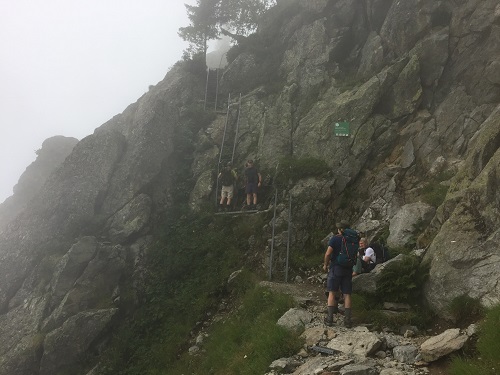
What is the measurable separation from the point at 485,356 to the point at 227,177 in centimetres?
1253

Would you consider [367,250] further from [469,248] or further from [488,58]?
[488,58]

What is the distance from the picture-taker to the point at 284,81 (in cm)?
2188

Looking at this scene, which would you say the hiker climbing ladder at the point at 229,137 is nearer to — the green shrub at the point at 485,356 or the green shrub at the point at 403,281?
the green shrub at the point at 403,281

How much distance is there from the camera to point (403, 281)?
9.16 meters

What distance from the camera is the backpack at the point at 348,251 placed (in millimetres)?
9211

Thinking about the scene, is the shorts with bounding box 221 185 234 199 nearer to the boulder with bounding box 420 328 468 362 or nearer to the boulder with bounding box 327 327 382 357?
the boulder with bounding box 327 327 382 357

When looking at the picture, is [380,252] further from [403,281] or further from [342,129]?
[342,129]

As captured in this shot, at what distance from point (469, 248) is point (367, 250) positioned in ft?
9.65

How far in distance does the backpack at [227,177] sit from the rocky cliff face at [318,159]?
3.26 ft

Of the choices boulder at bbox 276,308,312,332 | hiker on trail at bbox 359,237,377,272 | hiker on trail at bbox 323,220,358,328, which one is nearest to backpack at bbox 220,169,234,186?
hiker on trail at bbox 359,237,377,272

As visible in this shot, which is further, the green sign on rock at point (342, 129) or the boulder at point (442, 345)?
the green sign on rock at point (342, 129)

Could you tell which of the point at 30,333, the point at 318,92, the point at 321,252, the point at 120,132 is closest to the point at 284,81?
the point at 318,92

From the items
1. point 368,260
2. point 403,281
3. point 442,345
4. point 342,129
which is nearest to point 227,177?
point 342,129

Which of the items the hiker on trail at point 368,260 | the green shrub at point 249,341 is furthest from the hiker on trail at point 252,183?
the hiker on trail at point 368,260
